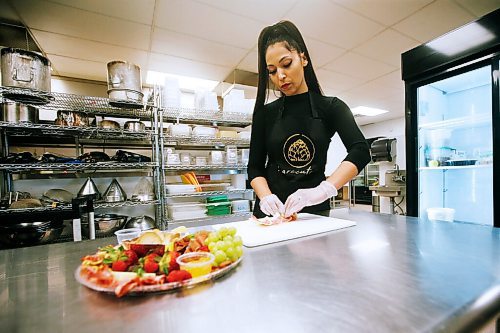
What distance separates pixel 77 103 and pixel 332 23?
9.80ft

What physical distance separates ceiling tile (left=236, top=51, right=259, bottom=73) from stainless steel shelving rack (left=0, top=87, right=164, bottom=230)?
1.33 m

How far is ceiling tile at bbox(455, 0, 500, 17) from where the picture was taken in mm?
2454

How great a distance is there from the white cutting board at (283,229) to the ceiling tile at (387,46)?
293cm

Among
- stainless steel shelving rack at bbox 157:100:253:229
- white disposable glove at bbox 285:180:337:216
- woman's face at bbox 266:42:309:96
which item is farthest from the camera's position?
stainless steel shelving rack at bbox 157:100:253:229

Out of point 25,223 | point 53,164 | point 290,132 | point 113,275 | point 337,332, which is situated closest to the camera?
point 337,332

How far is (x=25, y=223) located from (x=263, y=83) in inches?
85.9

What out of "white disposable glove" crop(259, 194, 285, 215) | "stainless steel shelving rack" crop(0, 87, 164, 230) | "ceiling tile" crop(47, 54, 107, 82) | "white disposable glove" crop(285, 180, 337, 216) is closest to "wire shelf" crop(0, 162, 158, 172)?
"stainless steel shelving rack" crop(0, 87, 164, 230)

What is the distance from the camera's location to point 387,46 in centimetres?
329

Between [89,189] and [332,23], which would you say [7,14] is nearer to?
[89,189]

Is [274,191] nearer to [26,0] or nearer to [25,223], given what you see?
[25,223]

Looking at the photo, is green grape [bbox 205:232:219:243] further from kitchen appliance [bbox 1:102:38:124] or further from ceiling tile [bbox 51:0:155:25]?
kitchen appliance [bbox 1:102:38:124]

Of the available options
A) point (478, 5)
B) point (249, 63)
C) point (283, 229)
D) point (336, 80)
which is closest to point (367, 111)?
point (336, 80)

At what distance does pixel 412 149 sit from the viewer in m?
2.53

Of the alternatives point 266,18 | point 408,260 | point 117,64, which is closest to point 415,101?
point 266,18
